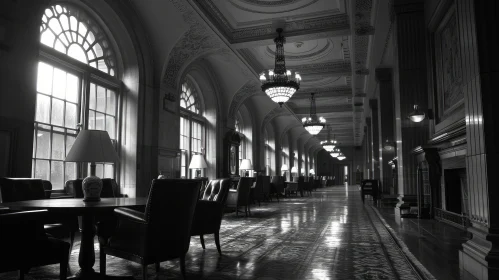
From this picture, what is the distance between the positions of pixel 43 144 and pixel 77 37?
1.95m

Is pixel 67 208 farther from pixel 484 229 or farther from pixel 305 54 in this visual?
pixel 305 54

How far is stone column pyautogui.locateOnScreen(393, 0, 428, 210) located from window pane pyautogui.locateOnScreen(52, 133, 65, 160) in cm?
563

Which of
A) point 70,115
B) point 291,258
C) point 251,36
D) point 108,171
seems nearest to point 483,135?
point 291,258

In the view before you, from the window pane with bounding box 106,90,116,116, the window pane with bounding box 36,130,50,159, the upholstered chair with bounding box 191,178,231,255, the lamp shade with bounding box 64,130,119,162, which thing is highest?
the window pane with bounding box 106,90,116,116

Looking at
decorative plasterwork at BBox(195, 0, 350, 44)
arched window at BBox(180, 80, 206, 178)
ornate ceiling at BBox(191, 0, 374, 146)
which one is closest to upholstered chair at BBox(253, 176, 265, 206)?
arched window at BBox(180, 80, 206, 178)

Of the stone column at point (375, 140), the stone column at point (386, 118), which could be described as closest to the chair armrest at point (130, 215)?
the stone column at point (386, 118)

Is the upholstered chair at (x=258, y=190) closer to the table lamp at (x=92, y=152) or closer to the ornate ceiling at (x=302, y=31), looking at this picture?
the ornate ceiling at (x=302, y=31)

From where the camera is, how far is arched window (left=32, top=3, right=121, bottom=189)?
17.4ft

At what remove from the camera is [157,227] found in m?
2.57

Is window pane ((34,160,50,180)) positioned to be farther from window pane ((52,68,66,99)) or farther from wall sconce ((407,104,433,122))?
wall sconce ((407,104,433,122))

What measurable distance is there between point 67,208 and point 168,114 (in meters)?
5.77

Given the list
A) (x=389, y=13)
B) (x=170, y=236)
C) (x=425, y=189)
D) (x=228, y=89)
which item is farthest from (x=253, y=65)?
(x=170, y=236)

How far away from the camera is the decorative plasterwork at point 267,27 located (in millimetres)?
7432

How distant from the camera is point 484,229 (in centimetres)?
266
